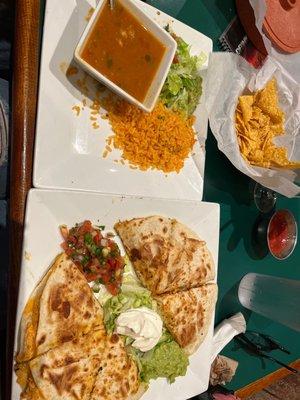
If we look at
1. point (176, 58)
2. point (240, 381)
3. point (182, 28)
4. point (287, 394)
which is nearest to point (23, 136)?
point (176, 58)

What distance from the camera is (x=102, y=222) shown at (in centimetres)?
222

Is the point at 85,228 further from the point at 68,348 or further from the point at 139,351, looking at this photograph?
the point at 139,351

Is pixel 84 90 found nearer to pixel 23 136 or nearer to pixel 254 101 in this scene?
pixel 23 136

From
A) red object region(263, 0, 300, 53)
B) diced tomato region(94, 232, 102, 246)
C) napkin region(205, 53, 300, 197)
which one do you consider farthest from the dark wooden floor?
red object region(263, 0, 300, 53)

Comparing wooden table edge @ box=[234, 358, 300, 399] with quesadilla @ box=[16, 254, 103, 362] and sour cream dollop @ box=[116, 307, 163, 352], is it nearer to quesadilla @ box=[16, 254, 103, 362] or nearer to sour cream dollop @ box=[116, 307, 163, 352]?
sour cream dollop @ box=[116, 307, 163, 352]

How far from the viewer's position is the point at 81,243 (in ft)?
6.94

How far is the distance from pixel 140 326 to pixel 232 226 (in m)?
1.04

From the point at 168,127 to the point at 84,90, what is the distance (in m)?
0.48

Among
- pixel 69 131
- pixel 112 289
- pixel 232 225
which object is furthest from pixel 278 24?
pixel 112 289

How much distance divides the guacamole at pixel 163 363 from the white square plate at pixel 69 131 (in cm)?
84

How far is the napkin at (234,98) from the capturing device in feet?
8.31

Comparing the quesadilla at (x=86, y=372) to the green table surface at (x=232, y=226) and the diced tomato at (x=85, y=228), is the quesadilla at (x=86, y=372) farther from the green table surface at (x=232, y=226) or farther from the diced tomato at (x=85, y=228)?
the green table surface at (x=232, y=226)

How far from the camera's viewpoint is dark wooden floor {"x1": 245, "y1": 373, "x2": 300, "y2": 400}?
4.04 m

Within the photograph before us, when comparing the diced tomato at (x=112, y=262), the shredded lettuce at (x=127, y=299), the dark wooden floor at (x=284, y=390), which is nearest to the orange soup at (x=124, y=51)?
the diced tomato at (x=112, y=262)
